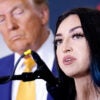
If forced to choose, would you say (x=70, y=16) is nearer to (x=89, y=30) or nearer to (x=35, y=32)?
(x=89, y=30)

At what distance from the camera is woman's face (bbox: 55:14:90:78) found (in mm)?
755

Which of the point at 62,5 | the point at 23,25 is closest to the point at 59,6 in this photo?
the point at 62,5

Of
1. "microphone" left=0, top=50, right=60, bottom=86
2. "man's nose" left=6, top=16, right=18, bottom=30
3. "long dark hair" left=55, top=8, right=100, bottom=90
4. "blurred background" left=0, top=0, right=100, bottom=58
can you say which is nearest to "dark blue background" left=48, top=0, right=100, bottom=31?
"blurred background" left=0, top=0, right=100, bottom=58

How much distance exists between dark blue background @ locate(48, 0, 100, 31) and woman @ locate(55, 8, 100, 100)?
0.67 ft

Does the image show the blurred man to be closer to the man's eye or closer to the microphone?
the man's eye

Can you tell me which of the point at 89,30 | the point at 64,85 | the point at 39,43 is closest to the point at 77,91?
the point at 64,85

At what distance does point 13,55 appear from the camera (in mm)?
1065

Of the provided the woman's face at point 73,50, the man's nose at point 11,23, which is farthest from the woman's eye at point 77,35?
the man's nose at point 11,23

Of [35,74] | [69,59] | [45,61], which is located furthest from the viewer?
[45,61]

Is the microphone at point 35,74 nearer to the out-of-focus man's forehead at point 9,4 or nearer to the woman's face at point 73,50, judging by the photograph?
the woman's face at point 73,50

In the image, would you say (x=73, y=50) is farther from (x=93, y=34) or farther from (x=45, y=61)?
(x=45, y=61)

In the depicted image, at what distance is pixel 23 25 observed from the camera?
1046mm

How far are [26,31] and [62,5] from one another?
0.47 ft

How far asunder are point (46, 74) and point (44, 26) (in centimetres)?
45
